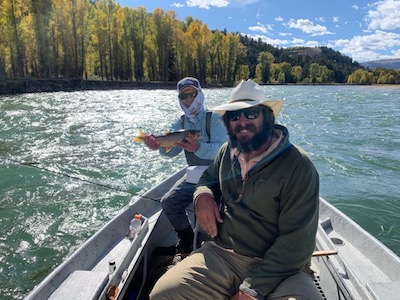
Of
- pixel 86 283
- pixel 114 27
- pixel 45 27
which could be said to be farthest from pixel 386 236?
Result: pixel 114 27

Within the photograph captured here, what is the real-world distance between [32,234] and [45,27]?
4531cm

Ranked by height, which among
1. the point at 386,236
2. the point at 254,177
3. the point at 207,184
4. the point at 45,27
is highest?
the point at 45,27

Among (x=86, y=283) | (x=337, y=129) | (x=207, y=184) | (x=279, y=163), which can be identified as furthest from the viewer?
(x=337, y=129)

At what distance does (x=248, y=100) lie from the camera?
9.12 feet

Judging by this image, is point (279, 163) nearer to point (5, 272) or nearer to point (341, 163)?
point (5, 272)

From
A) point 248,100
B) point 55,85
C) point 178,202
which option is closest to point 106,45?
point 55,85

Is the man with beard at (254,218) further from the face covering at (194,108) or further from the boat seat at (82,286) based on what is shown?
the face covering at (194,108)

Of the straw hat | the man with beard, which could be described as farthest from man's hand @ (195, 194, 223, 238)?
the straw hat

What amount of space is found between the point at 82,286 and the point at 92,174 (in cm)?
799

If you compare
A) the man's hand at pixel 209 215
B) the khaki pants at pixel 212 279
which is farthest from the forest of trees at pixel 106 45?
the khaki pants at pixel 212 279

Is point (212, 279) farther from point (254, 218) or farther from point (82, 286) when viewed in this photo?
point (82, 286)

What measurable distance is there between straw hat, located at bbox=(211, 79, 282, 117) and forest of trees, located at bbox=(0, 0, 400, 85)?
38.6 metres

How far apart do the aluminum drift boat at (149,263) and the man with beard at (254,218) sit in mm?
658

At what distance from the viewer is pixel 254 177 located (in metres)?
2.59
